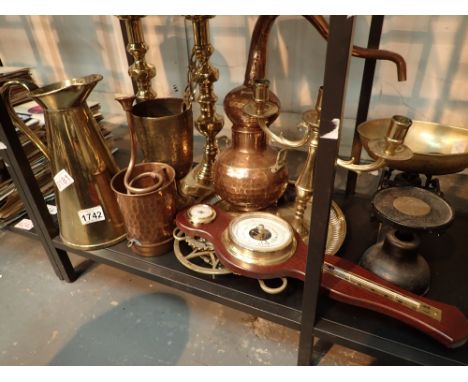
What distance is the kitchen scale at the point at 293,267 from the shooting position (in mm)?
542

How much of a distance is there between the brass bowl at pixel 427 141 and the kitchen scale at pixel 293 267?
289 mm

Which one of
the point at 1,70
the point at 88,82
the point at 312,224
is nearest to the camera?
the point at 312,224

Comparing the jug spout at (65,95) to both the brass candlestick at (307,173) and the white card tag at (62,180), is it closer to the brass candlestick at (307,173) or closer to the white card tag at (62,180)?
the white card tag at (62,180)

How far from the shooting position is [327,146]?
0.41 metres

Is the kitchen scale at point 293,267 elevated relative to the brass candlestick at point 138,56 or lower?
lower

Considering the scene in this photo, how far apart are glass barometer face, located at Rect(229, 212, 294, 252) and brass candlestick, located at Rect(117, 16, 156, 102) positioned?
21.1 inches

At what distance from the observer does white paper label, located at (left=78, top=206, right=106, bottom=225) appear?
756 mm

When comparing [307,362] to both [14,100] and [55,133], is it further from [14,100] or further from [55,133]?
[14,100]

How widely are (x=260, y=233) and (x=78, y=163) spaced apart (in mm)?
422

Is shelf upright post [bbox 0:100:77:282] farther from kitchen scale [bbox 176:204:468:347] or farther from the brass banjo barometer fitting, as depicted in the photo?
the brass banjo barometer fitting

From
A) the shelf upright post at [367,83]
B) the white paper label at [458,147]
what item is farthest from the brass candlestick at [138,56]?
the white paper label at [458,147]

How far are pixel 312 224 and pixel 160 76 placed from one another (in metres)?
1.27
